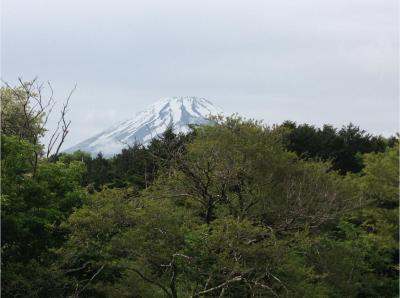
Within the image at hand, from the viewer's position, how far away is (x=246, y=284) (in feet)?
45.9

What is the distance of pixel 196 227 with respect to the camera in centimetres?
1550

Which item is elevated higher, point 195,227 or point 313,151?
point 313,151

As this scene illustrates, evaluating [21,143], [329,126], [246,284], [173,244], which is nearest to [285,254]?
[246,284]

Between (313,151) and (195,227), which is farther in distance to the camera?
(313,151)

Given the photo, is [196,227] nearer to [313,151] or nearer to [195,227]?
[195,227]

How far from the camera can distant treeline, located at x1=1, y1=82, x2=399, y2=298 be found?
47.0 feet

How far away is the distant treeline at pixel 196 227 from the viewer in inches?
564

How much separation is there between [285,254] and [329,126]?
93.5 ft

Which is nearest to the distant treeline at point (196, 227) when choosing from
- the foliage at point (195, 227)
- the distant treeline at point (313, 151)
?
the foliage at point (195, 227)

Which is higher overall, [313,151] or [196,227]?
[313,151]

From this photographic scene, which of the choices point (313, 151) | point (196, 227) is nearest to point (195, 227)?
point (196, 227)

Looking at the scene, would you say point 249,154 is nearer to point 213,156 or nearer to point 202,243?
point 213,156

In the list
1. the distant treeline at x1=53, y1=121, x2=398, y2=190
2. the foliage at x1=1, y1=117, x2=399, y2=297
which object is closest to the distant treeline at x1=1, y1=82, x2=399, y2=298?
the foliage at x1=1, y1=117, x2=399, y2=297

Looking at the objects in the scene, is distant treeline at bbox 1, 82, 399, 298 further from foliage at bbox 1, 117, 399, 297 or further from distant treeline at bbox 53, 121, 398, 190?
distant treeline at bbox 53, 121, 398, 190
